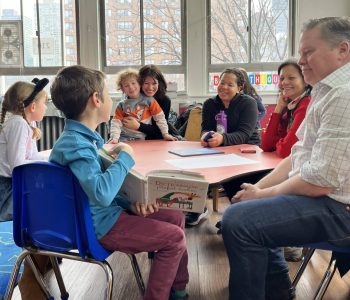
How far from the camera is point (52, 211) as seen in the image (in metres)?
1.44

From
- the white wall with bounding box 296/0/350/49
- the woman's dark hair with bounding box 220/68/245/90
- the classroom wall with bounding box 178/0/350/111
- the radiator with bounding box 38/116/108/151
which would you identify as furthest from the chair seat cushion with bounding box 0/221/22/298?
the white wall with bounding box 296/0/350/49

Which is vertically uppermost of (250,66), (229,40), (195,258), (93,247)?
(229,40)

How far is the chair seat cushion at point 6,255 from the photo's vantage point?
2023 millimetres

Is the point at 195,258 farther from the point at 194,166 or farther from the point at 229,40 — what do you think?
the point at 229,40

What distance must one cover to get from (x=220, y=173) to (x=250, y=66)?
11.0 feet

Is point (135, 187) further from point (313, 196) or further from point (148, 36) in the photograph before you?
point (148, 36)

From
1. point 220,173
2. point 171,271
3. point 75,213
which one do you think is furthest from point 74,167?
point 220,173

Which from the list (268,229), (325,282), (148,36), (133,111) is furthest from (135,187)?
(148,36)

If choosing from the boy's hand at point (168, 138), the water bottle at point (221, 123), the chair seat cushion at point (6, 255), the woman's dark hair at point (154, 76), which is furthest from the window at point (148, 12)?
the chair seat cushion at point (6, 255)

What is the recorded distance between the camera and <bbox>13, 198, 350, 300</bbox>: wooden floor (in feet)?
6.78

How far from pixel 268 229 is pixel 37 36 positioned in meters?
4.33

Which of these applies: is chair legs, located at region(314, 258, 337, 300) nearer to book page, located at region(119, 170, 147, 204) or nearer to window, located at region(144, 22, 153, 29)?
book page, located at region(119, 170, 147, 204)

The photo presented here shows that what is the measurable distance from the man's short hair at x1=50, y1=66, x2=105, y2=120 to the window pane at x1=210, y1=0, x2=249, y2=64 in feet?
11.6

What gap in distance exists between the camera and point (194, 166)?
75.4 inches
